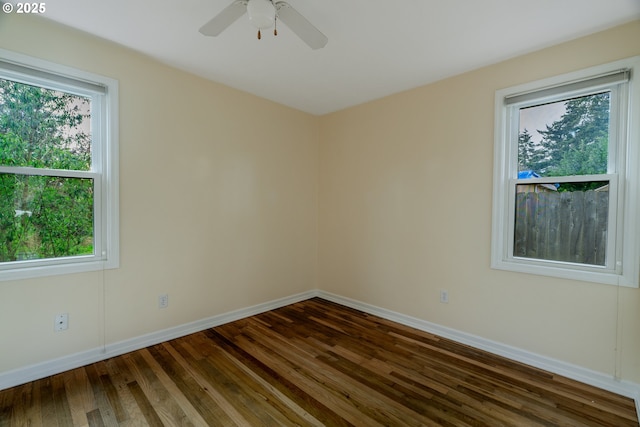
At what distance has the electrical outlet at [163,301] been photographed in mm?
2746

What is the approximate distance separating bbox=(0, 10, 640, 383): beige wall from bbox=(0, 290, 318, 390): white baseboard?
6 cm

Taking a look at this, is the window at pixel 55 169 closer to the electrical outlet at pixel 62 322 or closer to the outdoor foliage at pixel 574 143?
the electrical outlet at pixel 62 322

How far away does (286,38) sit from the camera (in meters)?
2.27

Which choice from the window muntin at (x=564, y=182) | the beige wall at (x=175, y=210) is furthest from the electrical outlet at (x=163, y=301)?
the window muntin at (x=564, y=182)

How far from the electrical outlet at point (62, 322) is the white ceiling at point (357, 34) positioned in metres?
2.15

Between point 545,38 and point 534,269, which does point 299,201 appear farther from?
point 545,38

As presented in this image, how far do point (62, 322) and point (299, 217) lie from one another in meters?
2.52

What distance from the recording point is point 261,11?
5.35 ft

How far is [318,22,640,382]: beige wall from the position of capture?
7.13ft

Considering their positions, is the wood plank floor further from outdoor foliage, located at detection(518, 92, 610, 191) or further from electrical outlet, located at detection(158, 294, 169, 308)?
outdoor foliage, located at detection(518, 92, 610, 191)


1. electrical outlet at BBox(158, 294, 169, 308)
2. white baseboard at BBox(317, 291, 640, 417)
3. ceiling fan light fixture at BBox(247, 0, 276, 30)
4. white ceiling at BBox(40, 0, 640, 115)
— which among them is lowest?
white baseboard at BBox(317, 291, 640, 417)

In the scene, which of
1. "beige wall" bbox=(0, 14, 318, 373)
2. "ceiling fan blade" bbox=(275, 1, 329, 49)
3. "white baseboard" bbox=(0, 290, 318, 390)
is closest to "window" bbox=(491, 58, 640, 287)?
"ceiling fan blade" bbox=(275, 1, 329, 49)

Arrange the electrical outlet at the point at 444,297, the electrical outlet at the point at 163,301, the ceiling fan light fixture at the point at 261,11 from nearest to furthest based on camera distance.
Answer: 1. the ceiling fan light fixture at the point at 261,11
2. the electrical outlet at the point at 163,301
3. the electrical outlet at the point at 444,297

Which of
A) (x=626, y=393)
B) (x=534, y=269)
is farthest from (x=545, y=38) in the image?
(x=626, y=393)
